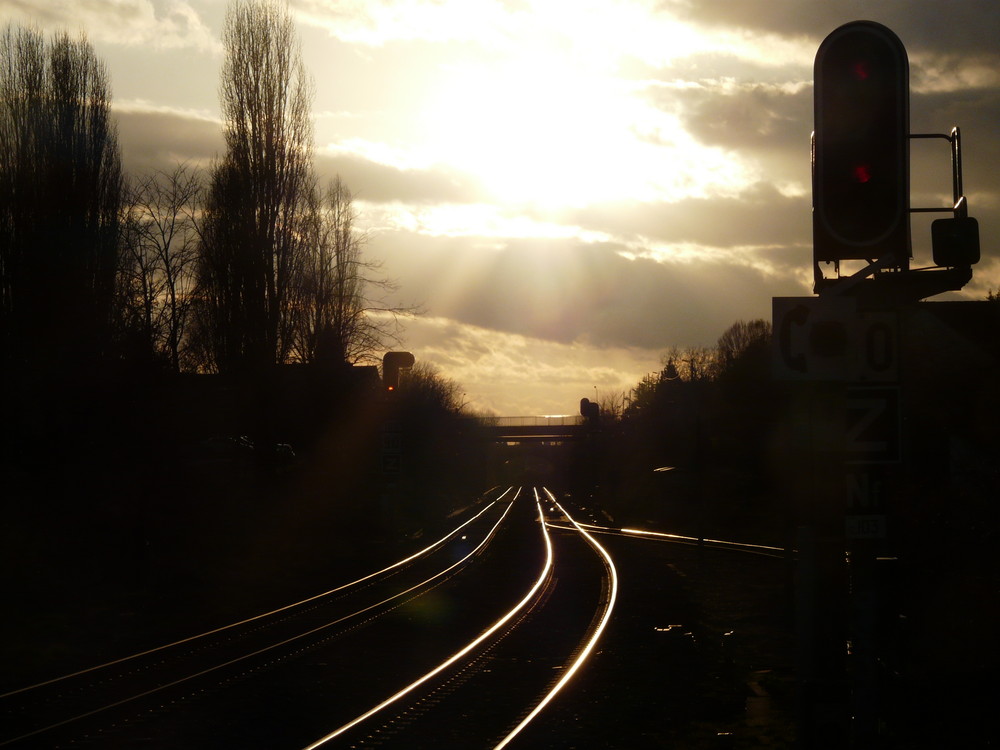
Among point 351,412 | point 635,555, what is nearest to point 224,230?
point 351,412

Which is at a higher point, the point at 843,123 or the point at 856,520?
the point at 843,123

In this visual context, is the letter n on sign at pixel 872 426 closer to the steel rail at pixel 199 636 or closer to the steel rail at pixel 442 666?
the steel rail at pixel 442 666

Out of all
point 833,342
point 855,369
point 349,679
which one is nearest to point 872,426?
point 855,369

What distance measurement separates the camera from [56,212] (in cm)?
3822

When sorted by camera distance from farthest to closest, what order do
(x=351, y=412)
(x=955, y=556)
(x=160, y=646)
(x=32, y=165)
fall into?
1. (x=351, y=412)
2. (x=32, y=165)
3. (x=160, y=646)
4. (x=955, y=556)

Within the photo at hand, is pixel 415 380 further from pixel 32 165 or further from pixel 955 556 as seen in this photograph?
pixel 955 556

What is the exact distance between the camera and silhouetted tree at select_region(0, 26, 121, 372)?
33.6 meters

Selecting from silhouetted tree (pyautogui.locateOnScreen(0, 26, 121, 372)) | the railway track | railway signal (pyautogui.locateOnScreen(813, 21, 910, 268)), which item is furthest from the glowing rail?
silhouetted tree (pyautogui.locateOnScreen(0, 26, 121, 372))

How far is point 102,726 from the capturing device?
9.17 meters

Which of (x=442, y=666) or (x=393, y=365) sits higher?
(x=393, y=365)

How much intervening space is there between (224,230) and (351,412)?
1341 cm

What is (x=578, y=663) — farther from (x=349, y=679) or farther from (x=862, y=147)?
(x=862, y=147)

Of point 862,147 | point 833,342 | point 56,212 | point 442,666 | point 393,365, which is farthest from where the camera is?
point 56,212

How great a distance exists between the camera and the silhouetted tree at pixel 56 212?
110ft
